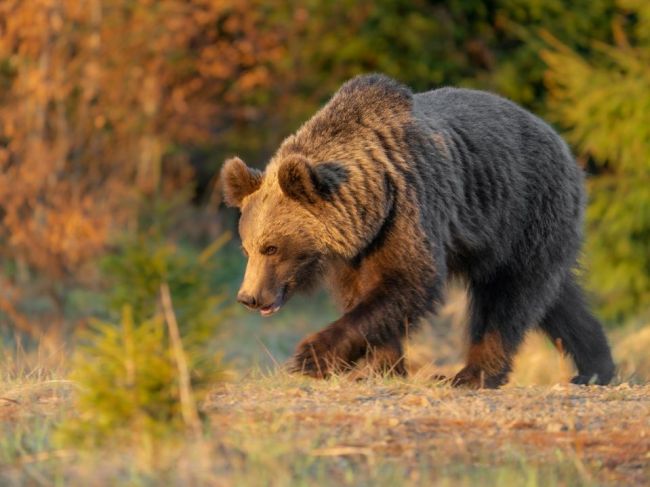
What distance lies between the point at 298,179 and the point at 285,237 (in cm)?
36

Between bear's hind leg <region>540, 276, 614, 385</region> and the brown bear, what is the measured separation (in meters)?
0.25

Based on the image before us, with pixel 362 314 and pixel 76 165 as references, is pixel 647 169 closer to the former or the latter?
pixel 76 165

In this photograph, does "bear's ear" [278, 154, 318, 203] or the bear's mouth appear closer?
"bear's ear" [278, 154, 318, 203]

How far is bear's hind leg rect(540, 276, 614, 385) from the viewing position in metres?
8.73

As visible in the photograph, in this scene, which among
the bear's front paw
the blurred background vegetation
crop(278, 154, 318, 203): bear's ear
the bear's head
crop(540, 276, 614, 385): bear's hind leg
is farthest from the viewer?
the blurred background vegetation

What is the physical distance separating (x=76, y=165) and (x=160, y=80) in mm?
2025

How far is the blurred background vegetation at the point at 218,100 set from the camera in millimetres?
14445

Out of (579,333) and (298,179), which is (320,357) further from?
(579,333)

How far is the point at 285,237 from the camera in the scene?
7.37 metres

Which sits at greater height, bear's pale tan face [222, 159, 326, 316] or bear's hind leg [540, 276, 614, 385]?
bear's pale tan face [222, 159, 326, 316]

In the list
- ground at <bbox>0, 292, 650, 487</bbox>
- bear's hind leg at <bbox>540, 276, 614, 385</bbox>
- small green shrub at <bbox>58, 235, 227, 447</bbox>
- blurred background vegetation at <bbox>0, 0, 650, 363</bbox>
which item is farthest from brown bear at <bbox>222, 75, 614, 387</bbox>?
blurred background vegetation at <bbox>0, 0, 650, 363</bbox>

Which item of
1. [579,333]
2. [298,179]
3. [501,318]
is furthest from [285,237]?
[579,333]

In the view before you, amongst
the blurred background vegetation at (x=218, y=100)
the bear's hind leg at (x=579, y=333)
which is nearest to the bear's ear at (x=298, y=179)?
the bear's hind leg at (x=579, y=333)

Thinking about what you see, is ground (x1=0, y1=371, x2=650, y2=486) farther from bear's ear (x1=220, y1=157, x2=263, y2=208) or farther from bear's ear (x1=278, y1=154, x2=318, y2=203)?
bear's ear (x1=220, y1=157, x2=263, y2=208)
